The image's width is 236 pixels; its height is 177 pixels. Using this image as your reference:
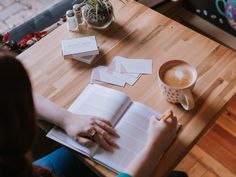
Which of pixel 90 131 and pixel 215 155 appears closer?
pixel 90 131

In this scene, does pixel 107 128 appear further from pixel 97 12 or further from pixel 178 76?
pixel 97 12

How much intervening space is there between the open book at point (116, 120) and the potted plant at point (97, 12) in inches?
9.5

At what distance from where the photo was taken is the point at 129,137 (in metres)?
0.86

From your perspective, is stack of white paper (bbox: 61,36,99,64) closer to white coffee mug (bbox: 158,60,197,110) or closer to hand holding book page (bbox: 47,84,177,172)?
hand holding book page (bbox: 47,84,177,172)

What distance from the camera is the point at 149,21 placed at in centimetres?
115

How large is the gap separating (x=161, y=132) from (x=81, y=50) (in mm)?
375

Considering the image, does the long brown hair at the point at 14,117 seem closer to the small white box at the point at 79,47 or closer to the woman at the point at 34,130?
the woman at the point at 34,130

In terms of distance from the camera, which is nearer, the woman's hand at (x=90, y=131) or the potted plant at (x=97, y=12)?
the woman's hand at (x=90, y=131)

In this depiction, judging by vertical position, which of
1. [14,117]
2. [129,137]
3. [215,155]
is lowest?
[215,155]

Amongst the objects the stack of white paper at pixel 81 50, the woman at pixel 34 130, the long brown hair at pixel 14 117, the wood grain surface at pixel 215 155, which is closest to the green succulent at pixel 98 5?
the stack of white paper at pixel 81 50

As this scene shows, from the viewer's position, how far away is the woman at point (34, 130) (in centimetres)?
55

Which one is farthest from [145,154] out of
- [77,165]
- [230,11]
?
[230,11]

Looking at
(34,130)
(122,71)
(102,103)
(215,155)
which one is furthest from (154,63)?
(215,155)

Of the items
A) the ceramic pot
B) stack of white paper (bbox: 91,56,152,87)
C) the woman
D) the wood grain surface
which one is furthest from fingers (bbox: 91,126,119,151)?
the wood grain surface
